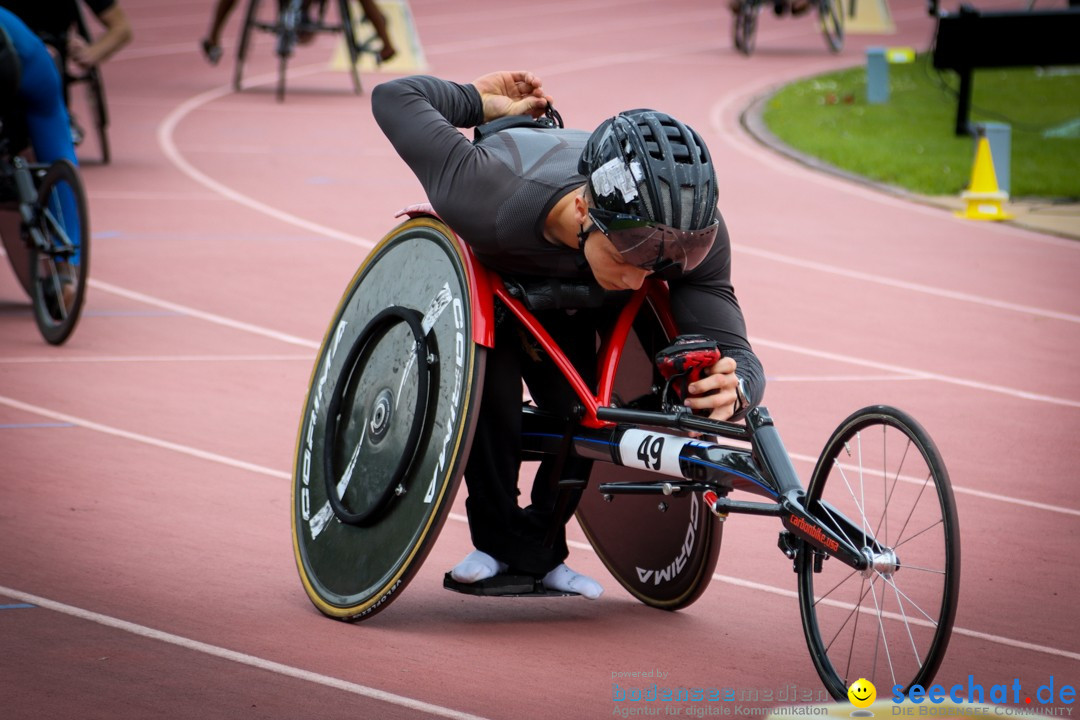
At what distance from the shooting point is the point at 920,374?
863 centimetres

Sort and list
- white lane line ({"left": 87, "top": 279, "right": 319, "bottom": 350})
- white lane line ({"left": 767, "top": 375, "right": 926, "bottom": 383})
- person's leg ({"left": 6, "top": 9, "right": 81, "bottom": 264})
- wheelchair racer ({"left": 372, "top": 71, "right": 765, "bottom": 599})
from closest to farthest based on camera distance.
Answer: wheelchair racer ({"left": 372, "top": 71, "right": 765, "bottom": 599})
white lane line ({"left": 767, "top": 375, "right": 926, "bottom": 383})
person's leg ({"left": 6, "top": 9, "right": 81, "bottom": 264})
white lane line ({"left": 87, "top": 279, "right": 319, "bottom": 350})

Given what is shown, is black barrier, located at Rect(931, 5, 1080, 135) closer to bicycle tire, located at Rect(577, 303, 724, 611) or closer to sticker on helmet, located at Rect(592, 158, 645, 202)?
bicycle tire, located at Rect(577, 303, 724, 611)

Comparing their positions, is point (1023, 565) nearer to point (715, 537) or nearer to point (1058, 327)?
point (715, 537)

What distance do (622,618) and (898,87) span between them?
17765mm

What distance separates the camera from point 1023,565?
18.5ft

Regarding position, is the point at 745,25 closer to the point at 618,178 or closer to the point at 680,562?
the point at 680,562

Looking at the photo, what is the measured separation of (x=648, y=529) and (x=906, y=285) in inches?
249

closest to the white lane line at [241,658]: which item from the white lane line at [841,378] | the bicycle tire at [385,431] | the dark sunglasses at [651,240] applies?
the bicycle tire at [385,431]

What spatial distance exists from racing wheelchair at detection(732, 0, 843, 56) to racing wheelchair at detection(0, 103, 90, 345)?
17.4 m

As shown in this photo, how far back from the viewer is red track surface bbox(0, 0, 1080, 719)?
173 inches

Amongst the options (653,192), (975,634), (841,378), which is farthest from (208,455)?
(841,378)

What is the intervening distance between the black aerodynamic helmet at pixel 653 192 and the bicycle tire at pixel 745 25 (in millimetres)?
21083

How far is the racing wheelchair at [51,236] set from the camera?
857 centimetres

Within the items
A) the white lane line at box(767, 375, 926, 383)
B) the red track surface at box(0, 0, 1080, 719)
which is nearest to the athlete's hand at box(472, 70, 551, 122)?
the red track surface at box(0, 0, 1080, 719)
